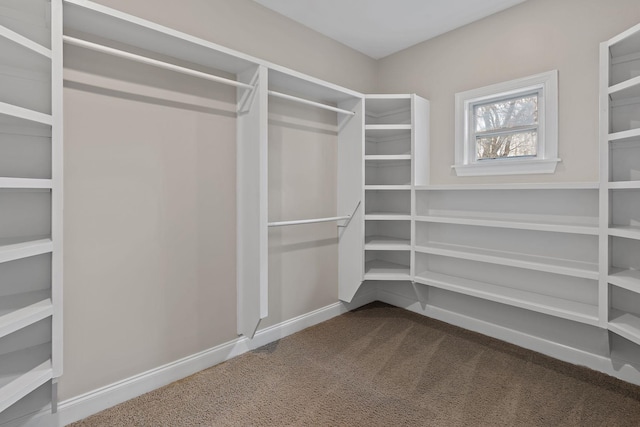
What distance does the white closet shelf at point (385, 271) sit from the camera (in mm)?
2930

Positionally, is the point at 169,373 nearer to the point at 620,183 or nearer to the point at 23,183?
the point at 23,183

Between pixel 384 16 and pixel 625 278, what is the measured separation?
244 cm

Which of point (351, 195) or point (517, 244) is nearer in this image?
point (517, 244)

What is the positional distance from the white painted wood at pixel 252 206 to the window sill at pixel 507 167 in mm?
1738

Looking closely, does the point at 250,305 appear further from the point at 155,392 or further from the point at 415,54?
the point at 415,54

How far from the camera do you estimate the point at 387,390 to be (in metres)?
1.96

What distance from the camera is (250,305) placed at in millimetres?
2238

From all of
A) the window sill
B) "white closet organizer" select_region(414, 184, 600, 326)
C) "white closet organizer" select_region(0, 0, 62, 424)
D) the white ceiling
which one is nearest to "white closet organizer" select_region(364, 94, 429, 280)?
"white closet organizer" select_region(414, 184, 600, 326)

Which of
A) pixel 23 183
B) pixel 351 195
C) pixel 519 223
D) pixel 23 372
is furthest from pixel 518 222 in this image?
pixel 23 372

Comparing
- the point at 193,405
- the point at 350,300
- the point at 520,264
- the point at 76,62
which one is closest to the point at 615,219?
the point at 520,264

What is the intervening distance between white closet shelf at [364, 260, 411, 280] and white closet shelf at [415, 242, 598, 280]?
0.30 m

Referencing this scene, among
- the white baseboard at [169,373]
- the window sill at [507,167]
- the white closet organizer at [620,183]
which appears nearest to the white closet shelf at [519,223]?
the white closet organizer at [620,183]

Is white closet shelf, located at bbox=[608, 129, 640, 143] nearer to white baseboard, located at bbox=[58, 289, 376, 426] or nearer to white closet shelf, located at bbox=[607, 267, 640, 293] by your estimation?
white closet shelf, located at bbox=[607, 267, 640, 293]

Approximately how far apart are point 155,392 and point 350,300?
1.70 meters
